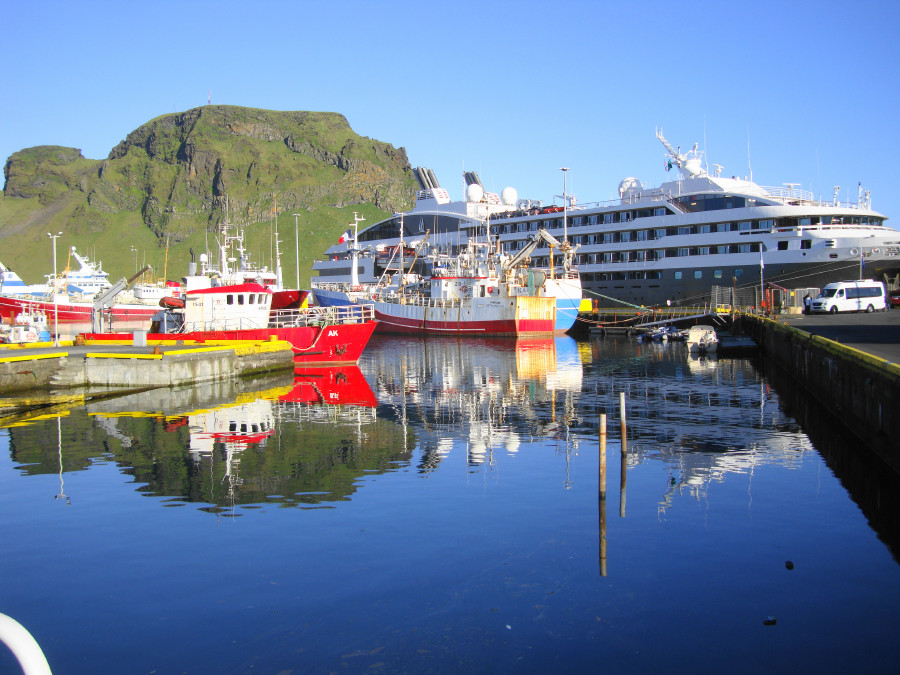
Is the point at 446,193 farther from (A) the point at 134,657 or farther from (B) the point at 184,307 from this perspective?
(A) the point at 134,657

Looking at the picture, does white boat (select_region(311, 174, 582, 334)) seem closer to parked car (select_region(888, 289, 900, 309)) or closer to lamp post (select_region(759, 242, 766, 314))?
lamp post (select_region(759, 242, 766, 314))

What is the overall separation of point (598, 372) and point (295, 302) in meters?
19.2

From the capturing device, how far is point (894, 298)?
49812mm

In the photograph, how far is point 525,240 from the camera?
78875 millimetres

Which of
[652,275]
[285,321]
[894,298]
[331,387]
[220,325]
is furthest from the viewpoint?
[652,275]

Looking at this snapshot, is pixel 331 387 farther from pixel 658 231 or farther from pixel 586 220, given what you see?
pixel 586 220

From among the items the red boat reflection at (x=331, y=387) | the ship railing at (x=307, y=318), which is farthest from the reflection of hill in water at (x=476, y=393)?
the ship railing at (x=307, y=318)

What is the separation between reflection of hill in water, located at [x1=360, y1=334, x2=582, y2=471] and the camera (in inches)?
765

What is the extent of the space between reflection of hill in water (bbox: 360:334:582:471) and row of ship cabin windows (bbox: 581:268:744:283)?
18856mm

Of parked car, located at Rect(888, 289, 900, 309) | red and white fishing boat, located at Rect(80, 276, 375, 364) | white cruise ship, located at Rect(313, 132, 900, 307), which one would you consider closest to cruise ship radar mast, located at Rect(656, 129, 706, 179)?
white cruise ship, located at Rect(313, 132, 900, 307)

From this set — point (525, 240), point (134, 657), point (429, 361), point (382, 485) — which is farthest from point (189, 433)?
point (525, 240)

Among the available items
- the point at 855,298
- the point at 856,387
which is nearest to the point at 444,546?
the point at 856,387

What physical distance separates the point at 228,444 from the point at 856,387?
16021mm

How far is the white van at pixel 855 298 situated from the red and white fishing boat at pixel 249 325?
30945 mm
